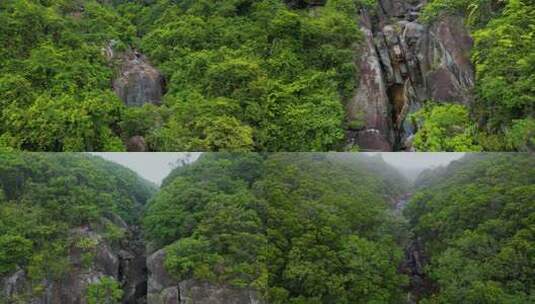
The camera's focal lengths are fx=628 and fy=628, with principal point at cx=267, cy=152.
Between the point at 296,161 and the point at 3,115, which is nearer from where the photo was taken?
the point at 296,161

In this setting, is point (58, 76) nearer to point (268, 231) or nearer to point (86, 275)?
point (86, 275)

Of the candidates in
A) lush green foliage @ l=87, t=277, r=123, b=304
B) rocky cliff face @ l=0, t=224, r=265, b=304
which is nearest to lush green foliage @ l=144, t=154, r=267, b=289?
Answer: rocky cliff face @ l=0, t=224, r=265, b=304

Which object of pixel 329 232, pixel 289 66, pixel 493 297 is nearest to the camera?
pixel 493 297

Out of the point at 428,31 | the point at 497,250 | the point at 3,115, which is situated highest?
the point at 428,31

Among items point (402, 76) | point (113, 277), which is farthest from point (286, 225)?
point (402, 76)

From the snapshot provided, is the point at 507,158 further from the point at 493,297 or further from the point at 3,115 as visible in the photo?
the point at 3,115

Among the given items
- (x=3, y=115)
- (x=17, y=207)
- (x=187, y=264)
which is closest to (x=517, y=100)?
(x=187, y=264)
